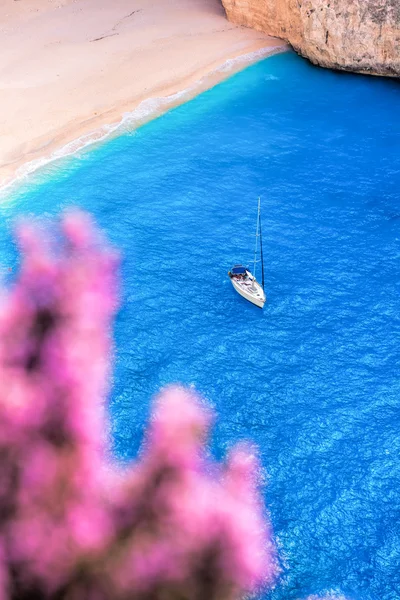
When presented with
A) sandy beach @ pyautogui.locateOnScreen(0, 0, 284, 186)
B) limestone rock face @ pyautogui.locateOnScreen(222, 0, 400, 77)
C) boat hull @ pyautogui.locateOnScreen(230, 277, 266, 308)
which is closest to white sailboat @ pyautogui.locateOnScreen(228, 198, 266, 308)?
boat hull @ pyautogui.locateOnScreen(230, 277, 266, 308)

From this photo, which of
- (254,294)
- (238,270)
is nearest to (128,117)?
(238,270)

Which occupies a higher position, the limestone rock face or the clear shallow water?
the limestone rock face

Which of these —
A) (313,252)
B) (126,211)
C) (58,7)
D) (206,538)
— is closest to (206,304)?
(313,252)

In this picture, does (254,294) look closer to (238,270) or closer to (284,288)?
(284,288)

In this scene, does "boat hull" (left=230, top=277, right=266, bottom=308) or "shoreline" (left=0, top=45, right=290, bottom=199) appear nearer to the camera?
"boat hull" (left=230, top=277, right=266, bottom=308)

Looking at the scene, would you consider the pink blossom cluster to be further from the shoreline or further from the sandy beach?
the sandy beach

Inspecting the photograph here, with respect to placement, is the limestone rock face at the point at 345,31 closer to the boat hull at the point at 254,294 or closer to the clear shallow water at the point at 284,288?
the clear shallow water at the point at 284,288

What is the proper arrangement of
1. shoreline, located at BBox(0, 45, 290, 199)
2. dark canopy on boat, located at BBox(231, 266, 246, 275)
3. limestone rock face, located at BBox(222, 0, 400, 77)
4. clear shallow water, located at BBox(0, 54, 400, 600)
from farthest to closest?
limestone rock face, located at BBox(222, 0, 400, 77) < shoreline, located at BBox(0, 45, 290, 199) < dark canopy on boat, located at BBox(231, 266, 246, 275) < clear shallow water, located at BBox(0, 54, 400, 600)
